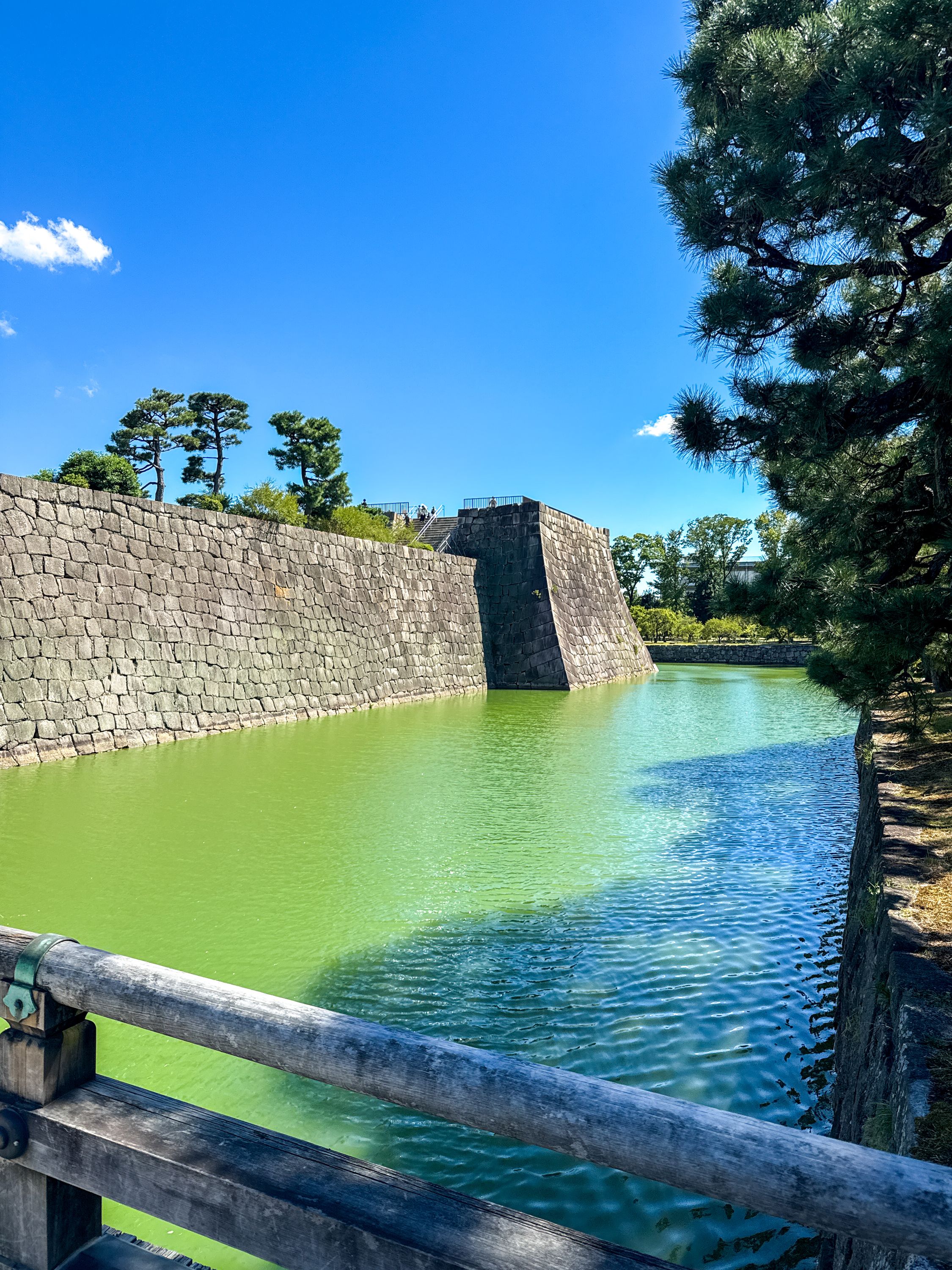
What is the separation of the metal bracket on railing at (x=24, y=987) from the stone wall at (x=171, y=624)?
7.12 m

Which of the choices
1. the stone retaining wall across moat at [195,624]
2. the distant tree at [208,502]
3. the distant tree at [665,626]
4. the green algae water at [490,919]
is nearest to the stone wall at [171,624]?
the stone retaining wall across moat at [195,624]

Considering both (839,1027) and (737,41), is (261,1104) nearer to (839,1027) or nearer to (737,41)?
(839,1027)

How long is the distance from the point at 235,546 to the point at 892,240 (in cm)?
951

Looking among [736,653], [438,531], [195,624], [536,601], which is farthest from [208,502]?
[736,653]

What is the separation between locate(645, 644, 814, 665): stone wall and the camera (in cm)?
2903

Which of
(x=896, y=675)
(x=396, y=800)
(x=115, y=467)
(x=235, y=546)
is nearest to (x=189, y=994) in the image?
(x=896, y=675)

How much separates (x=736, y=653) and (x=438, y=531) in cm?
1300

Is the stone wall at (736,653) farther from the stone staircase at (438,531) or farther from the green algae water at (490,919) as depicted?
the green algae water at (490,919)

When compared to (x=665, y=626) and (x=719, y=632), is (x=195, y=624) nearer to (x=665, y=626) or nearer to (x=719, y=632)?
(x=665, y=626)

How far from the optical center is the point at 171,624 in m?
9.90

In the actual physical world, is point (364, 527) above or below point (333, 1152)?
above

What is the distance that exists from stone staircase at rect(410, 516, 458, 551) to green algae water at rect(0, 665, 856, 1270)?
51.4 feet

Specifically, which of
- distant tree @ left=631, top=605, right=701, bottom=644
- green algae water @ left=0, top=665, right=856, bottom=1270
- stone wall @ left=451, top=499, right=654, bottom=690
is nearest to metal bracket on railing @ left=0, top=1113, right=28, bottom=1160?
green algae water @ left=0, top=665, right=856, bottom=1270

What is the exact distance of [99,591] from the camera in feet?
29.3
